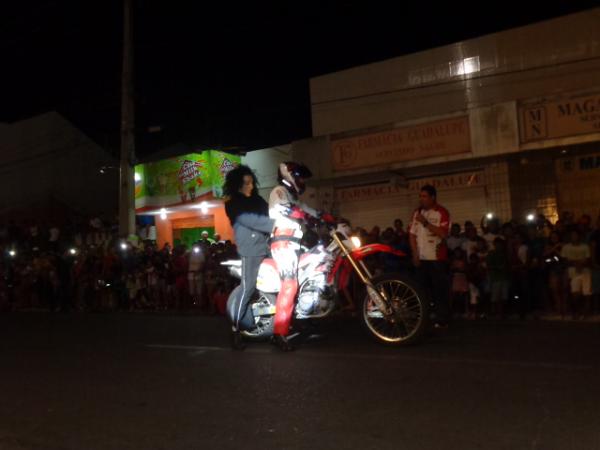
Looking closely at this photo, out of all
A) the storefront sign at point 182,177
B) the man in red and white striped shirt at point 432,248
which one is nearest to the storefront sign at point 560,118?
the man in red and white striped shirt at point 432,248

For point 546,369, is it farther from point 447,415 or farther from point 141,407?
point 141,407

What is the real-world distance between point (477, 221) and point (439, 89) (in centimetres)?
346

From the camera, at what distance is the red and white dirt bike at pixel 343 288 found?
6656 mm

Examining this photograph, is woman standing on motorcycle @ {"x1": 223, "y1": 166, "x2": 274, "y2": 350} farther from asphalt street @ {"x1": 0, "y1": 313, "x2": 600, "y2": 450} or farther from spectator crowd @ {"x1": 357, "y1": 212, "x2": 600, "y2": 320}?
spectator crowd @ {"x1": 357, "y1": 212, "x2": 600, "y2": 320}

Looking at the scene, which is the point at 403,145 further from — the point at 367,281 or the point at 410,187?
the point at 367,281

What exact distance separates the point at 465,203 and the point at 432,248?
888 centimetres

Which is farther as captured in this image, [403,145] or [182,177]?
[182,177]

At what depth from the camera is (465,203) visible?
16.1 meters

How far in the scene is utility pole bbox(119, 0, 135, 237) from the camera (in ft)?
60.1

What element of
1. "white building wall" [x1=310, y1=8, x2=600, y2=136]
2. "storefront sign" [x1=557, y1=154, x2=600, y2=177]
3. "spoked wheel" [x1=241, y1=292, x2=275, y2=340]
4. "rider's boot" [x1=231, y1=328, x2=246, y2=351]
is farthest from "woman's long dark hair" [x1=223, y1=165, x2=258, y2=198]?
"storefront sign" [x1=557, y1=154, x2=600, y2=177]

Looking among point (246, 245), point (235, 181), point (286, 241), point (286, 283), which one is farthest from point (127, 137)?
point (286, 283)

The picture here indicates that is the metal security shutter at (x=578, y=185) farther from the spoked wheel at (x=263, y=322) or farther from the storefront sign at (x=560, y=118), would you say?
the spoked wheel at (x=263, y=322)

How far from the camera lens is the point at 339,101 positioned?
18.4 m

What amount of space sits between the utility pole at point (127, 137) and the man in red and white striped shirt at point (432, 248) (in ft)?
39.8
